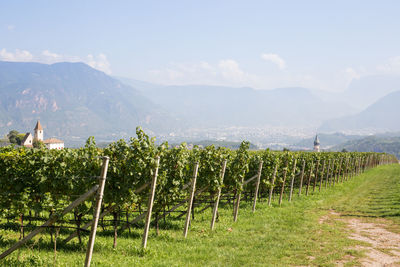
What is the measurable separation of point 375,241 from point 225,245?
502 centimetres

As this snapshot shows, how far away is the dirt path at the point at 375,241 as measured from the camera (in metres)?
8.74

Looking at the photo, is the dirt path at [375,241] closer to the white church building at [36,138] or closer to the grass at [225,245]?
the grass at [225,245]

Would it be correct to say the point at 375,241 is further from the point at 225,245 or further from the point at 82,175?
the point at 82,175

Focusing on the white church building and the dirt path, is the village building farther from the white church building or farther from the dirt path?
the dirt path

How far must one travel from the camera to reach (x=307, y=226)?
40.1ft

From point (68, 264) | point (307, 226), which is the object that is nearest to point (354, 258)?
point (307, 226)

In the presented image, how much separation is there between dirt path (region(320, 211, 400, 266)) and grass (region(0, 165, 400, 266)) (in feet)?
1.11

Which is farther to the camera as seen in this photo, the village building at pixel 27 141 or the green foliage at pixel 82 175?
the village building at pixel 27 141

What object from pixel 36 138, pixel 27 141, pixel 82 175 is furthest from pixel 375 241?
pixel 36 138

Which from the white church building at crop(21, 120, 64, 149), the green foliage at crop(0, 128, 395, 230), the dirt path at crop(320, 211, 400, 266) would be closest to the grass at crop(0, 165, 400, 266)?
the dirt path at crop(320, 211, 400, 266)

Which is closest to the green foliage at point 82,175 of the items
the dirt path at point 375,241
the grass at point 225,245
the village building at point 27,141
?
the grass at point 225,245

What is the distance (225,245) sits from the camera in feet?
31.1

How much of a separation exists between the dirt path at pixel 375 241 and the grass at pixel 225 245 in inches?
13.4

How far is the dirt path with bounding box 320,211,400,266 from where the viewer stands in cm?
874
